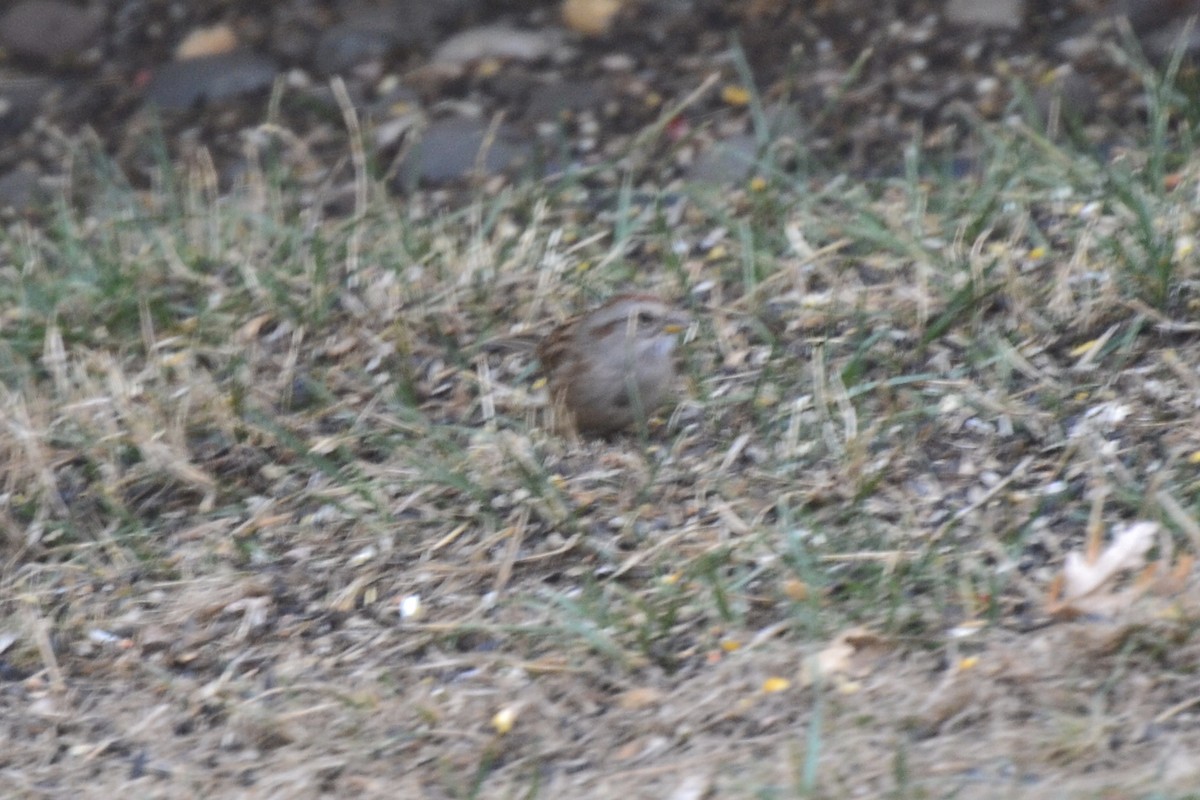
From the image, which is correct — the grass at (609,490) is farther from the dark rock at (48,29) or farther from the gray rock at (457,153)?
the dark rock at (48,29)

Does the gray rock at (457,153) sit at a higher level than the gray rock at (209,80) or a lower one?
lower

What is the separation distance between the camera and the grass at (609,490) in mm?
3428

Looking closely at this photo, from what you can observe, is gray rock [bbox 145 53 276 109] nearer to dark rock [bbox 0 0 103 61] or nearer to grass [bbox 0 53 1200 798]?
dark rock [bbox 0 0 103 61]

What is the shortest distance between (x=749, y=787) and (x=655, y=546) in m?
0.93

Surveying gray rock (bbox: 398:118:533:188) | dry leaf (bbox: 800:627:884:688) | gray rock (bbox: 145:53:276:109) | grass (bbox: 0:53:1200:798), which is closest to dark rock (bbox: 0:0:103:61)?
gray rock (bbox: 145:53:276:109)

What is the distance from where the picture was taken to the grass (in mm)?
3428

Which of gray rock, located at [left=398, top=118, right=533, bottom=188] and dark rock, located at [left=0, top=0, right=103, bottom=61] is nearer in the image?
gray rock, located at [left=398, top=118, right=533, bottom=188]

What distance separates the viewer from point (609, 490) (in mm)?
4219

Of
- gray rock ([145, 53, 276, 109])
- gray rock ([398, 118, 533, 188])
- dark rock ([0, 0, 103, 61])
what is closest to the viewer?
gray rock ([398, 118, 533, 188])

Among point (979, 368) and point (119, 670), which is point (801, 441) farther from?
point (119, 670)

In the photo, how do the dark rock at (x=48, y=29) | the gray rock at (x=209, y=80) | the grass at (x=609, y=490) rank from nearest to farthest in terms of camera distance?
1. the grass at (x=609, y=490)
2. the gray rock at (x=209, y=80)
3. the dark rock at (x=48, y=29)

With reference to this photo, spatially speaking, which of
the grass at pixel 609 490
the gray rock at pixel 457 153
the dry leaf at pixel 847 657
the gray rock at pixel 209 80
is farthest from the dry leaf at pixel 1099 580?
the gray rock at pixel 209 80

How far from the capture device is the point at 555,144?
19.9 ft

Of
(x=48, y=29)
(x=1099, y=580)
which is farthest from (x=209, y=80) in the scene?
(x=1099, y=580)
